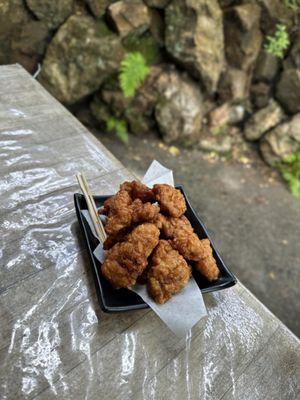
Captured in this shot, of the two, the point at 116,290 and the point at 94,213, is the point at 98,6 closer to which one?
the point at 94,213

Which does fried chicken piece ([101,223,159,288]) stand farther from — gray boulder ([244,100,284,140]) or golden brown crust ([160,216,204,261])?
gray boulder ([244,100,284,140])

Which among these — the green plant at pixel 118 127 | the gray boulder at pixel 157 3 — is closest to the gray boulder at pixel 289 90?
the gray boulder at pixel 157 3

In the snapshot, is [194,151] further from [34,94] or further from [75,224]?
[75,224]

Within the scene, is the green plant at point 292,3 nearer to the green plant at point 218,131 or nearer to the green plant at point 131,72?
the green plant at point 218,131

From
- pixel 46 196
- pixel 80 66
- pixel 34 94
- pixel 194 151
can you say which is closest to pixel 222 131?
pixel 194 151

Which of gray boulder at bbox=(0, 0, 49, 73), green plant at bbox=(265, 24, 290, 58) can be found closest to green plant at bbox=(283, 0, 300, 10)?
green plant at bbox=(265, 24, 290, 58)

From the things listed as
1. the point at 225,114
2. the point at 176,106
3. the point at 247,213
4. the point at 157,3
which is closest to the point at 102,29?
the point at 157,3
